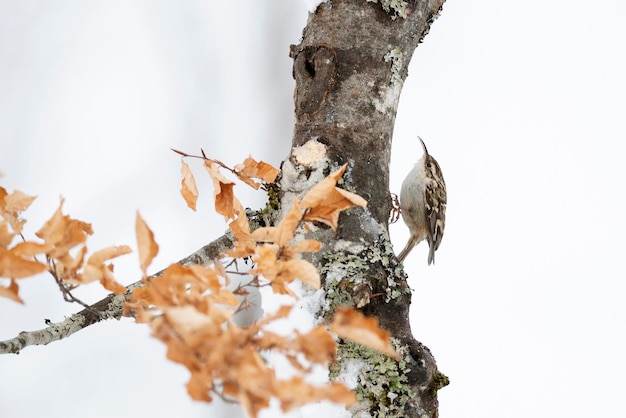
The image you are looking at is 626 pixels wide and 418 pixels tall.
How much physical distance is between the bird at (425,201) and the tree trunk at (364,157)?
47.3 inches

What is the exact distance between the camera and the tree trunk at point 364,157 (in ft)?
3.46

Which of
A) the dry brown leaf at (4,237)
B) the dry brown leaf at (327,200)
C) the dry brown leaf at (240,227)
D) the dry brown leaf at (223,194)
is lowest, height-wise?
the dry brown leaf at (4,237)

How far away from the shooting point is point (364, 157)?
1.28 m

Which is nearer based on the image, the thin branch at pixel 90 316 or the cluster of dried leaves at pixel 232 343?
the cluster of dried leaves at pixel 232 343

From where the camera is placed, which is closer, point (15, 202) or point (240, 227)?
point (15, 202)

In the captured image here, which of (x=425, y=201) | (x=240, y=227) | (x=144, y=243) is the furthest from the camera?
(x=425, y=201)

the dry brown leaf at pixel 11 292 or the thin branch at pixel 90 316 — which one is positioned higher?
the thin branch at pixel 90 316

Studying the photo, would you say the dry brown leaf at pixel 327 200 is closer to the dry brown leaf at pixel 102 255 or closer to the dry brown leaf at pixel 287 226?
the dry brown leaf at pixel 287 226

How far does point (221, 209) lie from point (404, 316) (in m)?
0.35

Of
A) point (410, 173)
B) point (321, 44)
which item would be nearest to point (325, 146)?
point (321, 44)

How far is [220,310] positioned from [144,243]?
11 centimetres

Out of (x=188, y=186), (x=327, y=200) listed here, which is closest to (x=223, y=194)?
(x=188, y=186)

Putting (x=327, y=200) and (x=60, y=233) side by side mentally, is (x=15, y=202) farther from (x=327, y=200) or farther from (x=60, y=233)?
(x=327, y=200)

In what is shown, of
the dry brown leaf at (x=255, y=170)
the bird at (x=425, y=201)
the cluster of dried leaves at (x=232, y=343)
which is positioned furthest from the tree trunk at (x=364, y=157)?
the bird at (x=425, y=201)
